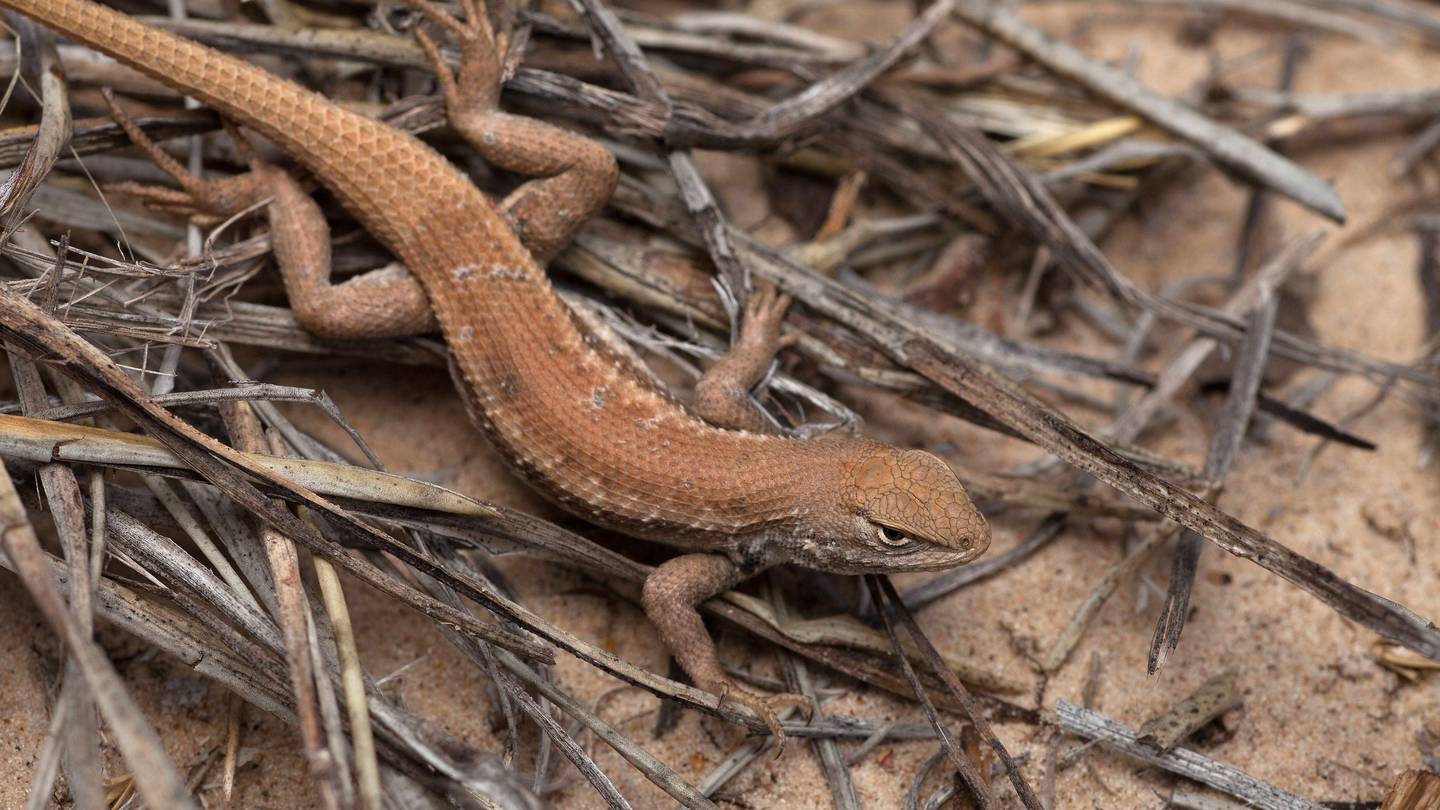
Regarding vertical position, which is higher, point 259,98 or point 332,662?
point 259,98

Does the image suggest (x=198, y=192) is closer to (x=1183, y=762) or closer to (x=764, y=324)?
(x=764, y=324)

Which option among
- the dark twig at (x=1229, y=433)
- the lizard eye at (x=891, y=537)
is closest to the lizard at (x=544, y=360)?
the lizard eye at (x=891, y=537)

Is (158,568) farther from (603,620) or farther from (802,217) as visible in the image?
(802,217)

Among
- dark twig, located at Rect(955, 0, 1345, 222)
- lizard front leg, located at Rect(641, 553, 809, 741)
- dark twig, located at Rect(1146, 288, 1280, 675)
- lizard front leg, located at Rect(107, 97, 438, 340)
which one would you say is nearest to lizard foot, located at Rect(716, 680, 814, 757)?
lizard front leg, located at Rect(641, 553, 809, 741)

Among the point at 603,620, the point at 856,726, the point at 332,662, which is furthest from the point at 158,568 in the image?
the point at 856,726

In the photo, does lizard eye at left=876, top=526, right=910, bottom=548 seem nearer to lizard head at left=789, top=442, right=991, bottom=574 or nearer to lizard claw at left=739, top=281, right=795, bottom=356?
lizard head at left=789, top=442, right=991, bottom=574

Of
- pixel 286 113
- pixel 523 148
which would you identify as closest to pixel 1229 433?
pixel 523 148
